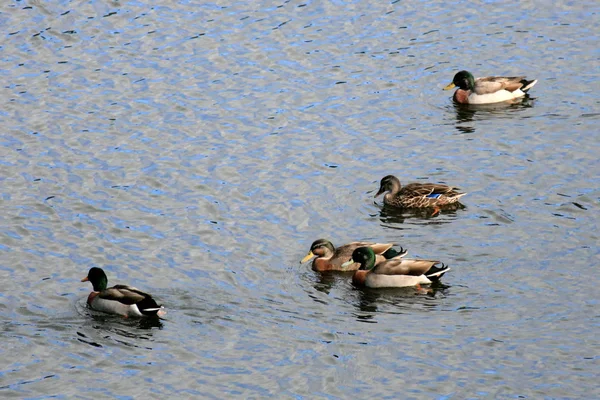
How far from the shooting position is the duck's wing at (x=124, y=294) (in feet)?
66.6

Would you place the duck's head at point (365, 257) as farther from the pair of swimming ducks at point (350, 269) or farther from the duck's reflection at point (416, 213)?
the duck's reflection at point (416, 213)

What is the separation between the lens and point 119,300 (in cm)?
2058

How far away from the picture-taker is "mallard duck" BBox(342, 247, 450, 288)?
70.5ft

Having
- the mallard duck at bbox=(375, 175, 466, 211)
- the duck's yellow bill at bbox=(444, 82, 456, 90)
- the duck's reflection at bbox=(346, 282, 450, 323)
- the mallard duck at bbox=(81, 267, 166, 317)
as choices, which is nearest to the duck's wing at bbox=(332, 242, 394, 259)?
the duck's reflection at bbox=(346, 282, 450, 323)

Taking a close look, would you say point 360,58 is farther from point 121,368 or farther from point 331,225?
point 121,368

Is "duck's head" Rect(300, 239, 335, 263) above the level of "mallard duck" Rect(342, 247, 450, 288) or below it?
above

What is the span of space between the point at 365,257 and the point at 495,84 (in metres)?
10.3

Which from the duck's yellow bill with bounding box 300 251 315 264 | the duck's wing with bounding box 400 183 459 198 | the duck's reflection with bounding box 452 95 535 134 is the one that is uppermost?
the duck's reflection with bounding box 452 95 535 134

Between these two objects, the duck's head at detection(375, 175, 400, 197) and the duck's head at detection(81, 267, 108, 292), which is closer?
the duck's head at detection(81, 267, 108, 292)

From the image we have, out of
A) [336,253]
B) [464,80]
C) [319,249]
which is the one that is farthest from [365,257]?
[464,80]

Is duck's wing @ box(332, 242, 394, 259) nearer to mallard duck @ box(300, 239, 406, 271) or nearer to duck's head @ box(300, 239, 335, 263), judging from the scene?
mallard duck @ box(300, 239, 406, 271)

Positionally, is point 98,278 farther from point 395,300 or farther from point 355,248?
point 395,300

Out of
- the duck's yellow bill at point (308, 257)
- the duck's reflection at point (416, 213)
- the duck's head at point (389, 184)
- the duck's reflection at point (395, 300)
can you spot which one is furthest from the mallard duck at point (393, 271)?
the duck's head at point (389, 184)

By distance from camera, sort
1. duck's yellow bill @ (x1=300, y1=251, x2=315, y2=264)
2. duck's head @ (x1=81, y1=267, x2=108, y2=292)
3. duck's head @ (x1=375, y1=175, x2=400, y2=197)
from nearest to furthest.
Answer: duck's head @ (x1=81, y1=267, x2=108, y2=292) < duck's yellow bill @ (x1=300, y1=251, x2=315, y2=264) < duck's head @ (x1=375, y1=175, x2=400, y2=197)
